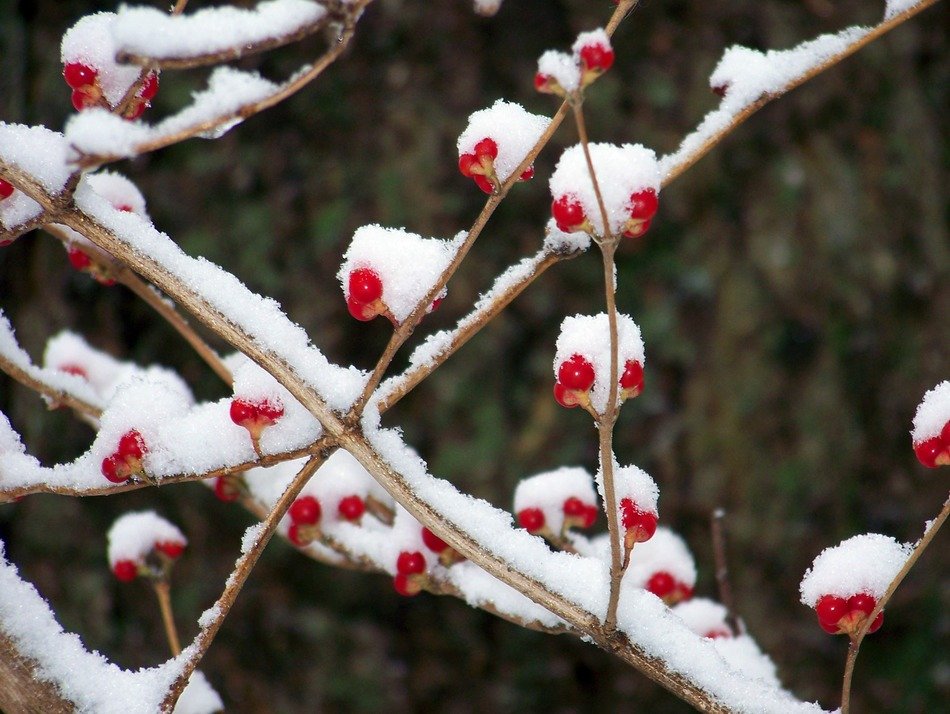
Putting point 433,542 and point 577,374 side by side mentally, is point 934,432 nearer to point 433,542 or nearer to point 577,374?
→ point 577,374

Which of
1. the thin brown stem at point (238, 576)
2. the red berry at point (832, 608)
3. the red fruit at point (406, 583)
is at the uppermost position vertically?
the red berry at point (832, 608)

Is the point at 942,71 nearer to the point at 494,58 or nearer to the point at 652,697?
the point at 494,58

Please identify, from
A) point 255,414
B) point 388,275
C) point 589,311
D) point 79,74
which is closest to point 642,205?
point 388,275

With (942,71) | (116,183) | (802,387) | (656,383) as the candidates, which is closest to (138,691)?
(116,183)

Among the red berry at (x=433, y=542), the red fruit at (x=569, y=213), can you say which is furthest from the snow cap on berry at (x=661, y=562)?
the red fruit at (x=569, y=213)

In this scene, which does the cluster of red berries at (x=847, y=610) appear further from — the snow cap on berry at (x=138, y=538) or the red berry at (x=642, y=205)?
the snow cap on berry at (x=138, y=538)

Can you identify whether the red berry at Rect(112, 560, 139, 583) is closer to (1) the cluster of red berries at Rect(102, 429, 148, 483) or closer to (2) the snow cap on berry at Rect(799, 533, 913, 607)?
(1) the cluster of red berries at Rect(102, 429, 148, 483)
